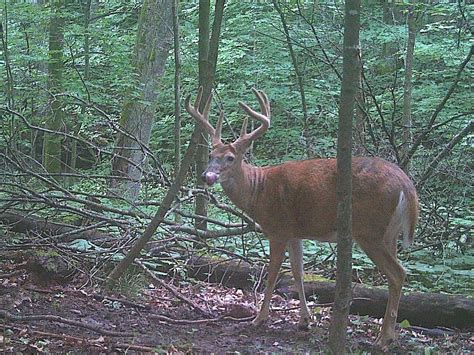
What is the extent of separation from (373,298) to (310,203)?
1.14 metres

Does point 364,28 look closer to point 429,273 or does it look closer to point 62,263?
point 429,273

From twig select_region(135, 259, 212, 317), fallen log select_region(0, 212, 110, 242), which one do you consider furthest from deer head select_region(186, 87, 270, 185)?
fallen log select_region(0, 212, 110, 242)

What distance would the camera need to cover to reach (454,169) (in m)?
7.70

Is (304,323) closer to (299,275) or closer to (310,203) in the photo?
(299,275)

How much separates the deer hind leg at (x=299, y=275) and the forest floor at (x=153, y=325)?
0.12 metres

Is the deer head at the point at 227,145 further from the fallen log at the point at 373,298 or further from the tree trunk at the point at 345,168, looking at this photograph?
the tree trunk at the point at 345,168

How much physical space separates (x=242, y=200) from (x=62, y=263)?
6.31 feet

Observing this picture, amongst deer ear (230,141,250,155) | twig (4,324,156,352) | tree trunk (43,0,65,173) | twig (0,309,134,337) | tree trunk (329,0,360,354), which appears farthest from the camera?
tree trunk (43,0,65,173)

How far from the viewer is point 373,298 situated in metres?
6.25

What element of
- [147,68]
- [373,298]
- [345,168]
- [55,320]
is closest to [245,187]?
[373,298]

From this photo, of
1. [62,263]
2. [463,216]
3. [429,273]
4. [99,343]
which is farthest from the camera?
[463,216]

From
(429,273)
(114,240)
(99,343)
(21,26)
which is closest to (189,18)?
(21,26)

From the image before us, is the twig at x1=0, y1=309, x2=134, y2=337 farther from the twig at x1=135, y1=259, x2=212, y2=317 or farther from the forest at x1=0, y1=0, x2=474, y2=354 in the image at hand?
the twig at x1=135, y1=259, x2=212, y2=317

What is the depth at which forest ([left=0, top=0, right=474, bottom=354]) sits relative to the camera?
5.59 meters
